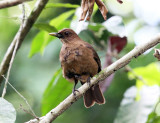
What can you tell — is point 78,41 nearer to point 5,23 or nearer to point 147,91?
point 147,91

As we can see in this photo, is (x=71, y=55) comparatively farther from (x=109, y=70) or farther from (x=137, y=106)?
(x=109, y=70)

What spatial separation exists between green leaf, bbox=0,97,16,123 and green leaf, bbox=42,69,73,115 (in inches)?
43.6

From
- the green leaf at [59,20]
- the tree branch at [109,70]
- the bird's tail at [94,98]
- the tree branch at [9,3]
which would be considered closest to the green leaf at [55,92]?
the bird's tail at [94,98]

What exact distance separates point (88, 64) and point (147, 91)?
23.2 inches

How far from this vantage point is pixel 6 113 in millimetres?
1995

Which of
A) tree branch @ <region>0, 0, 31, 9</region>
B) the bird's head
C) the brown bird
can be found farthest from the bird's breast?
tree branch @ <region>0, 0, 31, 9</region>

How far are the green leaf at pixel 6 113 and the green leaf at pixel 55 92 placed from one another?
1.11 m

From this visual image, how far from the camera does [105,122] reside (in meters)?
6.01

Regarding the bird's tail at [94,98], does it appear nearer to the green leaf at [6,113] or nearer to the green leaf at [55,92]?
the green leaf at [55,92]

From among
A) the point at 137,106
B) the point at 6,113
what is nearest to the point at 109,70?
the point at 6,113

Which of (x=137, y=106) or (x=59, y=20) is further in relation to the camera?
(x=59, y=20)

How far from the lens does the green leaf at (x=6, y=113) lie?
1948 mm

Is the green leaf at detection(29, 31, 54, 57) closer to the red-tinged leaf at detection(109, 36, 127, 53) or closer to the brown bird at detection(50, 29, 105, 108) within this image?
the brown bird at detection(50, 29, 105, 108)

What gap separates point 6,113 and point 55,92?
1.26m
